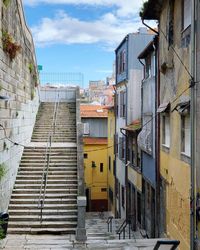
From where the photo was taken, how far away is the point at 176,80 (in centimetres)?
1256

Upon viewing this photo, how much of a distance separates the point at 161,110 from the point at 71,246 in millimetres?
5373

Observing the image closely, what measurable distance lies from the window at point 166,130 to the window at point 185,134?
234 centimetres

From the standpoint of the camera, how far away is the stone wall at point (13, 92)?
13.1m

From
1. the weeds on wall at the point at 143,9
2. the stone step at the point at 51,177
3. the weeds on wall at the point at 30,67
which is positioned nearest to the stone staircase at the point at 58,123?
the weeds on wall at the point at 30,67

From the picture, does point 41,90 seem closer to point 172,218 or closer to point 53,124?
point 53,124

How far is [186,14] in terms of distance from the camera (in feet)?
37.9

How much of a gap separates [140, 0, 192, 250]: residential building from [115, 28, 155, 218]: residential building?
28.7 feet

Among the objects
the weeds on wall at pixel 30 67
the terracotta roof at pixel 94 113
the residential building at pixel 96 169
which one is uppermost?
the weeds on wall at pixel 30 67

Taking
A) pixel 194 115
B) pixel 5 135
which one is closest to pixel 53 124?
pixel 5 135

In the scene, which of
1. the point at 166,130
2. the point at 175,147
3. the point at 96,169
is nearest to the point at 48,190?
the point at 166,130

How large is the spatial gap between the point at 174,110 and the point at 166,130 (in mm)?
2163

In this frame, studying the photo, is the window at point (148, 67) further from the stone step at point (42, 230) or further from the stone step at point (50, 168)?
the stone step at point (42, 230)

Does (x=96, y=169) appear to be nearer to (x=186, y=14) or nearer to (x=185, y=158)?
(x=185, y=158)

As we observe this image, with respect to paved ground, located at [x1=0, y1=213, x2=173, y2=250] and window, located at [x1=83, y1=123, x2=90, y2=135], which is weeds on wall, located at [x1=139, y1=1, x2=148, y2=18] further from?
window, located at [x1=83, y1=123, x2=90, y2=135]
